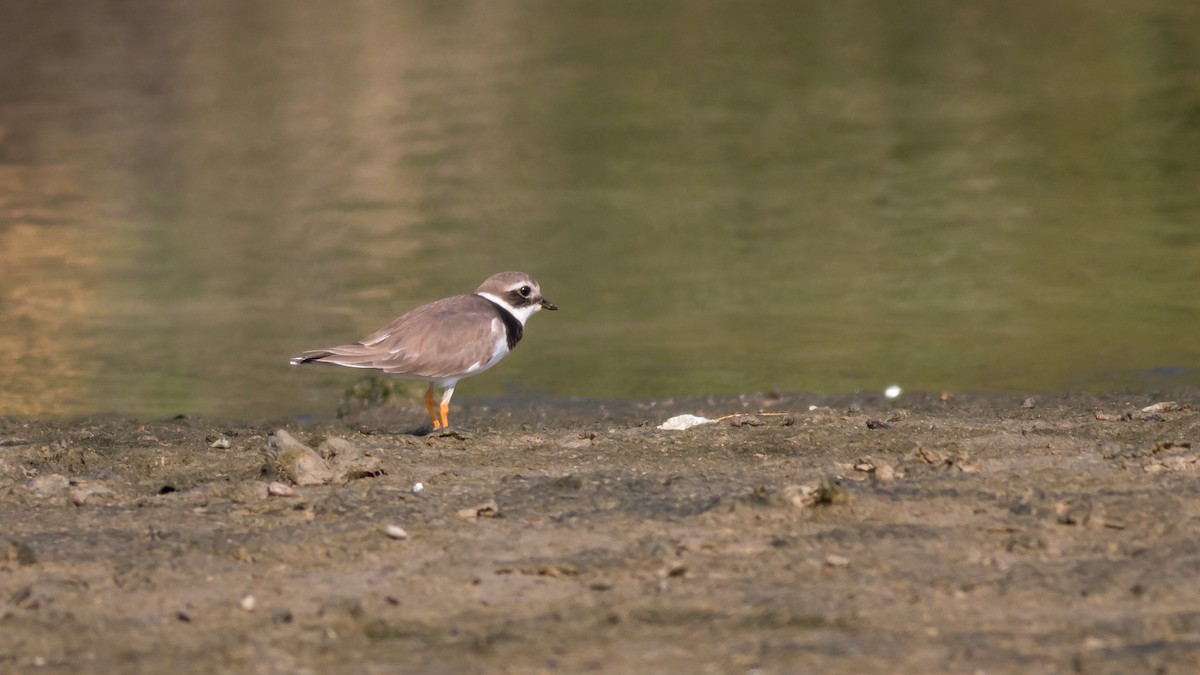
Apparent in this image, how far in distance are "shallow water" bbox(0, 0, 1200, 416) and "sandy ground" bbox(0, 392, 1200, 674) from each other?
4.14 metres

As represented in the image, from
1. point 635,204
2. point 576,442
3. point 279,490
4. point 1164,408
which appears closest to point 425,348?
point 576,442

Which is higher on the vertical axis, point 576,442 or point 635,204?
point 635,204

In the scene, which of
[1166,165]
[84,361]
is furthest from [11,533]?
[1166,165]

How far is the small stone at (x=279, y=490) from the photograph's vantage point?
6223mm

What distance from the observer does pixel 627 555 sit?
532 centimetres

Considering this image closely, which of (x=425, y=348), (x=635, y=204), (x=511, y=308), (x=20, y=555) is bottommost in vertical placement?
(x=20, y=555)

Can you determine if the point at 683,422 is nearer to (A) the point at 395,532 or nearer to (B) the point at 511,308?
(B) the point at 511,308

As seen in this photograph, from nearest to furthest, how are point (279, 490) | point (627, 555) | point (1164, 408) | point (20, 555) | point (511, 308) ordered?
point (627, 555)
point (20, 555)
point (279, 490)
point (1164, 408)
point (511, 308)

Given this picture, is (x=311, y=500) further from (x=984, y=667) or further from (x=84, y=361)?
(x=84, y=361)

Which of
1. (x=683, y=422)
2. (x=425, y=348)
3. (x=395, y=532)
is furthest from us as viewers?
→ (x=425, y=348)

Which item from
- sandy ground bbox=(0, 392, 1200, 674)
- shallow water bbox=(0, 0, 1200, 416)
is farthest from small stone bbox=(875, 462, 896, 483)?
shallow water bbox=(0, 0, 1200, 416)

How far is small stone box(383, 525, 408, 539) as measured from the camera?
5559mm

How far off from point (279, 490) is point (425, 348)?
230cm

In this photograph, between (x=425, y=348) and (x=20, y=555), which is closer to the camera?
(x=20, y=555)
